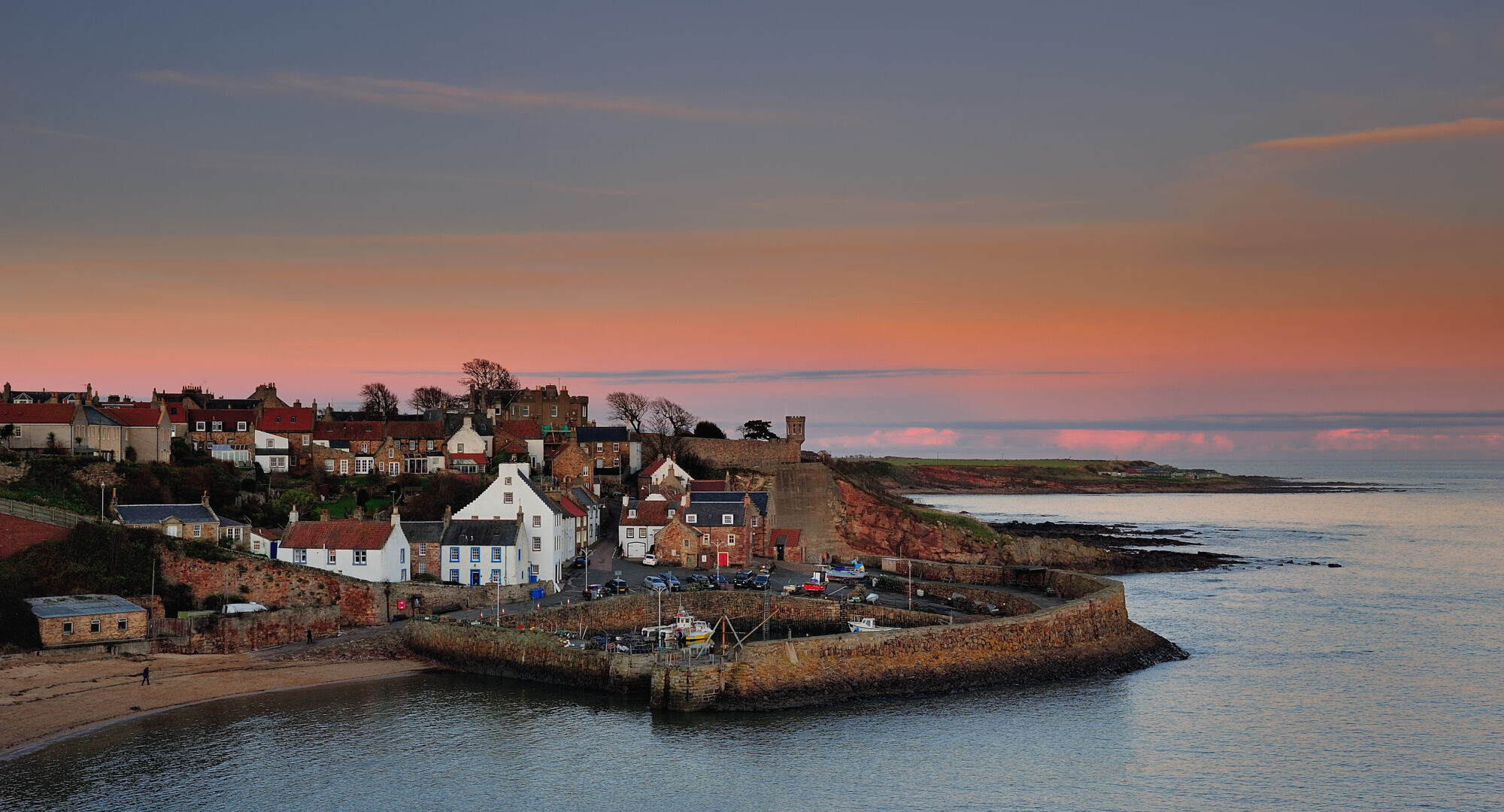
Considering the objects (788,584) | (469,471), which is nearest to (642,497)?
(469,471)

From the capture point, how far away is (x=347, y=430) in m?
70.9

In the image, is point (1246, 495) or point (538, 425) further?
point (1246, 495)

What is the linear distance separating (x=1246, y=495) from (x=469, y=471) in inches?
6327

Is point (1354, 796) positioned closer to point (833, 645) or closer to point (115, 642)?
point (833, 645)

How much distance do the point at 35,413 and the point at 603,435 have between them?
33.8 metres

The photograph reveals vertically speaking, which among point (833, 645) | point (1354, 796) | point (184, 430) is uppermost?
point (184, 430)

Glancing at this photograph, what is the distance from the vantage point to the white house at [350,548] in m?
47.2

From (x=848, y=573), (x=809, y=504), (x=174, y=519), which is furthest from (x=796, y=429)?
(x=174, y=519)

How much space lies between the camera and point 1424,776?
103 ft

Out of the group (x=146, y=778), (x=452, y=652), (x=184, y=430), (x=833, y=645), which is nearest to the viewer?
(x=146, y=778)

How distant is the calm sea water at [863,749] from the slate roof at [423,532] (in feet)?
38.6

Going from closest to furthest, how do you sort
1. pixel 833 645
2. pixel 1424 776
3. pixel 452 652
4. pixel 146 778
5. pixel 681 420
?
pixel 146 778 < pixel 1424 776 < pixel 833 645 < pixel 452 652 < pixel 681 420

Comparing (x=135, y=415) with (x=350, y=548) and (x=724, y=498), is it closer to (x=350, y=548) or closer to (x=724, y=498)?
(x=350, y=548)

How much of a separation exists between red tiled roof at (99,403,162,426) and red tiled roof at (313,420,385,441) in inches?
370
